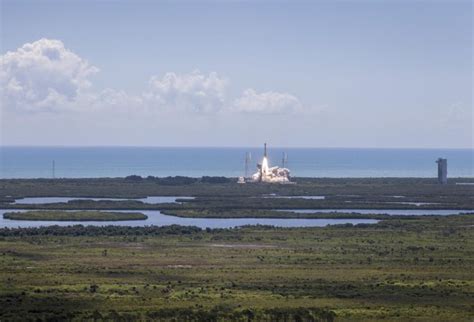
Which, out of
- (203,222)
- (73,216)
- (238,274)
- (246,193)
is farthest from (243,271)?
(246,193)

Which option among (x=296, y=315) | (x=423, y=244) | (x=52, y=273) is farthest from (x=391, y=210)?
(x=296, y=315)

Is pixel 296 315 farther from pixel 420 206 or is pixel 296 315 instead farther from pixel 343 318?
pixel 420 206

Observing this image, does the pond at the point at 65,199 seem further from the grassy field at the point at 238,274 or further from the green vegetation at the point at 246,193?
the grassy field at the point at 238,274

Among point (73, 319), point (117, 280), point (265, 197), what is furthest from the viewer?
point (265, 197)

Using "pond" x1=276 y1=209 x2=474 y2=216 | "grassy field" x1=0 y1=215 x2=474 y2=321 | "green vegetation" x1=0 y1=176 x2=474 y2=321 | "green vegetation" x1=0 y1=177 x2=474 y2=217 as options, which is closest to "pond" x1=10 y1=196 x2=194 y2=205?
"green vegetation" x1=0 y1=177 x2=474 y2=217

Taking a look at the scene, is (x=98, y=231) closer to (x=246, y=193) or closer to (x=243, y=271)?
(x=243, y=271)
